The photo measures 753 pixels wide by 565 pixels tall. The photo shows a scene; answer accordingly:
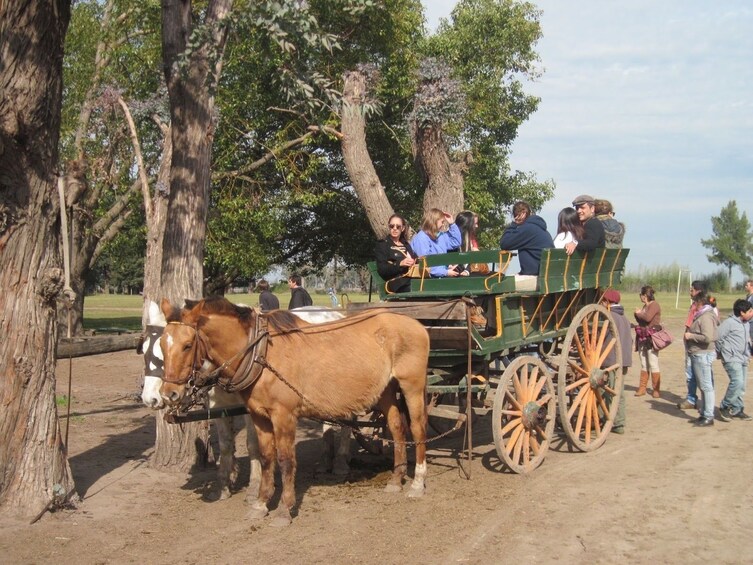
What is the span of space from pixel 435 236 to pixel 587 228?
5.90 feet

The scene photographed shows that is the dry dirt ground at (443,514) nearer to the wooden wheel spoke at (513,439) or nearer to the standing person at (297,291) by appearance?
the wooden wheel spoke at (513,439)

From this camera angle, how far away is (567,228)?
9188mm

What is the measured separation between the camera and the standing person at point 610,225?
10.1 meters

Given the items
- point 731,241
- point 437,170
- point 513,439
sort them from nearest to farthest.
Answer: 1. point 513,439
2. point 437,170
3. point 731,241

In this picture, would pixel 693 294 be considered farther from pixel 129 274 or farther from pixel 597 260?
pixel 129 274

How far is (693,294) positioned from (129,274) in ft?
260

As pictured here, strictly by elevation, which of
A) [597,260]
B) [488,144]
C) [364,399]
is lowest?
[364,399]

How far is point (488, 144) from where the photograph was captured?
74.6 feet

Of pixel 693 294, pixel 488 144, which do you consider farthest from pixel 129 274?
pixel 693 294

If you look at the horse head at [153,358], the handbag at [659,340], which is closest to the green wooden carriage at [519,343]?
the horse head at [153,358]

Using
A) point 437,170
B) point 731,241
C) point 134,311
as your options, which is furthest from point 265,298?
point 731,241

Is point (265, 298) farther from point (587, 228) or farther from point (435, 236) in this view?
point (587, 228)

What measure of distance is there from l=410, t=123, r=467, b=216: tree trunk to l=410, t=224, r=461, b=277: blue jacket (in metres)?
2.34

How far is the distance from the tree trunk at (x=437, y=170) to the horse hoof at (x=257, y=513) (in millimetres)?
5839
